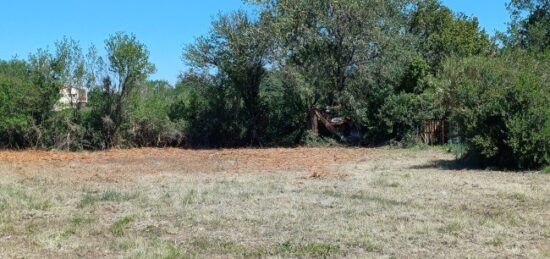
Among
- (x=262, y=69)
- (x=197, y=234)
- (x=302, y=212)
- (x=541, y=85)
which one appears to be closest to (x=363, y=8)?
(x=262, y=69)

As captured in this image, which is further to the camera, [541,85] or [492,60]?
[492,60]

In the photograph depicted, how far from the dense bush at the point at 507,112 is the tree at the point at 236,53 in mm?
11226

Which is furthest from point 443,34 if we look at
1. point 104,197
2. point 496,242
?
point 496,242

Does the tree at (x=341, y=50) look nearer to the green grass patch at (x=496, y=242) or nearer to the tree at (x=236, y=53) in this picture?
the tree at (x=236, y=53)

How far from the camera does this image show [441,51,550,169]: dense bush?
15531 millimetres

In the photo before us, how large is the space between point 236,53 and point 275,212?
A: 17.8m

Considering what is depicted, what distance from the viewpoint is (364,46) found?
27.1 m

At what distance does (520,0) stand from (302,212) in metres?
36.2

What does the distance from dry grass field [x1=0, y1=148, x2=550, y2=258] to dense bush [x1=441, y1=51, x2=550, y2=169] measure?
115 cm

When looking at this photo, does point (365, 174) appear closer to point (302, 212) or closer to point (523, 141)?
point (523, 141)

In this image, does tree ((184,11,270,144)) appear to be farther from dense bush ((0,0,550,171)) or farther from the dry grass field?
the dry grass field

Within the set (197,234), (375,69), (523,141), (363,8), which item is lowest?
(197,234)

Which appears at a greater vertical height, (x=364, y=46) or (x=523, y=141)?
(x=364, y=46)

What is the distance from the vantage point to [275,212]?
32.2ft
